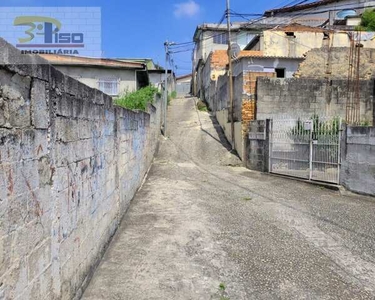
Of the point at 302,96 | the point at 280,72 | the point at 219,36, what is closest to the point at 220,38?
the point at 219,36

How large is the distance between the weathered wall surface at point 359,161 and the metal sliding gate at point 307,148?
10.8 inches

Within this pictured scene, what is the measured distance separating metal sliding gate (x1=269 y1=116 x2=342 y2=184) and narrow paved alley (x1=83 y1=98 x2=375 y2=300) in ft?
2.28

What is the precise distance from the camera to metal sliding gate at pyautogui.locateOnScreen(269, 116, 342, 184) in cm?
883

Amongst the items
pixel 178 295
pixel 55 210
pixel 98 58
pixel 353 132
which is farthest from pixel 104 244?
pixel 98 58

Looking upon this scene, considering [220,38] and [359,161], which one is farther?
[220,38]

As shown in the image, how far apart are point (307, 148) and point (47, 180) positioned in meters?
8.69

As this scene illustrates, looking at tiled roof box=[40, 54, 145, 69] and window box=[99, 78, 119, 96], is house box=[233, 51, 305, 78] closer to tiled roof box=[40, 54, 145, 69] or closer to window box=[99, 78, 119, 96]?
tiled roof box=[40, 54, 145, 69]

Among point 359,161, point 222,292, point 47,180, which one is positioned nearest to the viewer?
point 47,180

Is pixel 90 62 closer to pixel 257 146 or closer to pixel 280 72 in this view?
pixel 280 72

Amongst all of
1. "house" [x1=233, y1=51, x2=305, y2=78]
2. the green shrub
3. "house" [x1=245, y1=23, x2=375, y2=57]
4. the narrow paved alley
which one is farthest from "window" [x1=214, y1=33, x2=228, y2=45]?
the narrow paved alley

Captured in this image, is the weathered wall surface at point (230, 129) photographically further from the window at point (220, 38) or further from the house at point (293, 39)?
the window at point (220, 38)

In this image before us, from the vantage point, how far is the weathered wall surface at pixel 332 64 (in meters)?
16.5

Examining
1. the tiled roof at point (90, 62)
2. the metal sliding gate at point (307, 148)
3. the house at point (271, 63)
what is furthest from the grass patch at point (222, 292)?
the tiled roof at point (90, 62)

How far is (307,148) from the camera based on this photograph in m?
9.79
